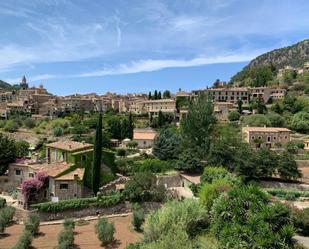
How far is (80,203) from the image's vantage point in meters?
30.7

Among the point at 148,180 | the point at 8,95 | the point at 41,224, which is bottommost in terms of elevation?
the point at 41,224

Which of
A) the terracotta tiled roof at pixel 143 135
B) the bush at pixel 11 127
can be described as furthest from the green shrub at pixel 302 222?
the bush at pixel 11 127

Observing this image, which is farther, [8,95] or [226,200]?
[8,95]

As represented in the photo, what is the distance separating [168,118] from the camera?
8106cm

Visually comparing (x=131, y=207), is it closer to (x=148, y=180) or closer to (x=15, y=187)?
(x=148, y=180)

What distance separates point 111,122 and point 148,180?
37.3 metres

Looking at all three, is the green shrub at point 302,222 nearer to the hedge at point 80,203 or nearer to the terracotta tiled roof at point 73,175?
the hedge at point 80,203

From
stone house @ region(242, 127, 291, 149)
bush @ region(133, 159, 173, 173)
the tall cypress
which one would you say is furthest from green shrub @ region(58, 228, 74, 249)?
stone house @ region(242, 127, 291, 149)

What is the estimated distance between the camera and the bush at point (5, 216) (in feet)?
88.4

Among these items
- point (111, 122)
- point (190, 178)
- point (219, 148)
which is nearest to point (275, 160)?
point (219, 148)

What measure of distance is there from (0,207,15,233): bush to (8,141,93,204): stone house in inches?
65.6

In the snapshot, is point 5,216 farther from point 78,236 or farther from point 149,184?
point 149,184

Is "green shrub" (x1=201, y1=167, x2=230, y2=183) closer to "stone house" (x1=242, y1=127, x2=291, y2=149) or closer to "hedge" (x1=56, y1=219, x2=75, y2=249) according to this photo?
"hedge" (x1=56, y1=219, x2=75, y2=249)

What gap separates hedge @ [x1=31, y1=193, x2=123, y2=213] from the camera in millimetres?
30031
